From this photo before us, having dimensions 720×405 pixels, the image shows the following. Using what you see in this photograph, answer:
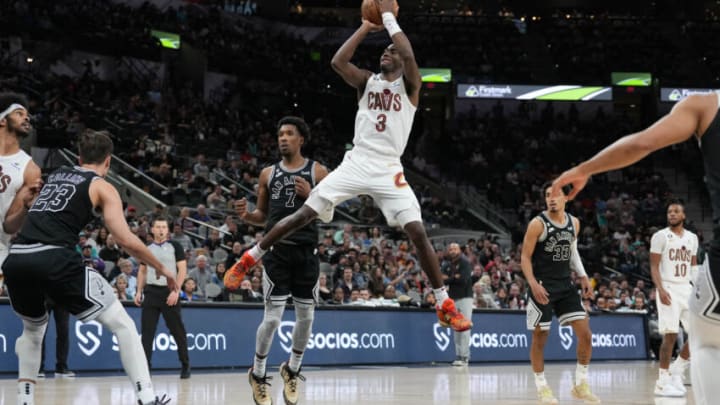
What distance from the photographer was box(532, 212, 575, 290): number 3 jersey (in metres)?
10.9

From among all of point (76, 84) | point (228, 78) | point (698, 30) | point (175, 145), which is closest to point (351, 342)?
point (175, 145)

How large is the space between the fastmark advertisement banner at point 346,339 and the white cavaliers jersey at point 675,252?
6.45 m

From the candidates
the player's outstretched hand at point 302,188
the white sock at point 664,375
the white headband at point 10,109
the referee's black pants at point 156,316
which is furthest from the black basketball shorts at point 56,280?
the white sock at point 664,375

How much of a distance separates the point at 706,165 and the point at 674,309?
351 inches

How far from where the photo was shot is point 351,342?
17.3 m

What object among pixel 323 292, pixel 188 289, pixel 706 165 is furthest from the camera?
pixel 323 292

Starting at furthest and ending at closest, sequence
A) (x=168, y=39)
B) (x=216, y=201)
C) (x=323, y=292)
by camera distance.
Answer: (x=168, y=39), (x=216, y=201), (x=323, y=292)

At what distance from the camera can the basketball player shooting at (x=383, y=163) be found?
26.5 ft

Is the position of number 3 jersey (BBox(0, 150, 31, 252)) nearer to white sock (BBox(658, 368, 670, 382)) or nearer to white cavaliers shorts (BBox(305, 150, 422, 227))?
white cavaliers shorts (BBox(305, 150, 422, 227))

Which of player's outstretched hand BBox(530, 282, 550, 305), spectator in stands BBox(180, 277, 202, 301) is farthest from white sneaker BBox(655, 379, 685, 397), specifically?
spectator in stands BBox(180, 277, 202, 301)

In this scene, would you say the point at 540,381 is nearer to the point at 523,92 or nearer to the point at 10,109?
the point at 10,109

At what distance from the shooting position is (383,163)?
816 centimetres

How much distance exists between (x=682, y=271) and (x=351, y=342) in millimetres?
6800

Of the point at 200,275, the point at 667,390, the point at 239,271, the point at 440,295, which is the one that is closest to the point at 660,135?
the point at 440,295
